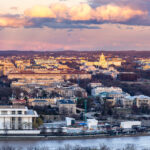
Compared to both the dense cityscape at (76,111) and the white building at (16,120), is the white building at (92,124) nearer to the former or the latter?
the dense cityscape at (76,111)

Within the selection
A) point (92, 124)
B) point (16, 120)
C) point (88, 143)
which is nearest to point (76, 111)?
point (92, 124)

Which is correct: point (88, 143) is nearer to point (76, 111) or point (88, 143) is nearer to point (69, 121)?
point (69, 121)

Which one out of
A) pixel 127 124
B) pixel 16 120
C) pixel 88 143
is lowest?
pixel 88 143

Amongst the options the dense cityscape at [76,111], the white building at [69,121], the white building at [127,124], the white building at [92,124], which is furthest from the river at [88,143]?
the white building at [69,121]

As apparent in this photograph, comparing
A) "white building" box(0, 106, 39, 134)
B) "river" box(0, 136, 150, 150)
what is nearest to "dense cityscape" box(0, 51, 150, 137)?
"white building" box(0, 106, 39, 134)

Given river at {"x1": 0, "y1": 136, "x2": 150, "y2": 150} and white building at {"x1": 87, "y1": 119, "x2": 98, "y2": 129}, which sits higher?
white building at {"x1": 87, "y1": 119, "x2": 98, "y2": 129}

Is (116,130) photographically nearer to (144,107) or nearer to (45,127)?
(45,127)

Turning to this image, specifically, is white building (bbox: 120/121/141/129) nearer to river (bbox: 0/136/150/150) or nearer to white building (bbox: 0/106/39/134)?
river (bbox: 0/136/150/150)

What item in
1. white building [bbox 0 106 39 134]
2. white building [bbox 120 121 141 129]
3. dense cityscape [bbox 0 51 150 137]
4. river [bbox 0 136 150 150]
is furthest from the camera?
white building [bbox 120 121 141 129]
